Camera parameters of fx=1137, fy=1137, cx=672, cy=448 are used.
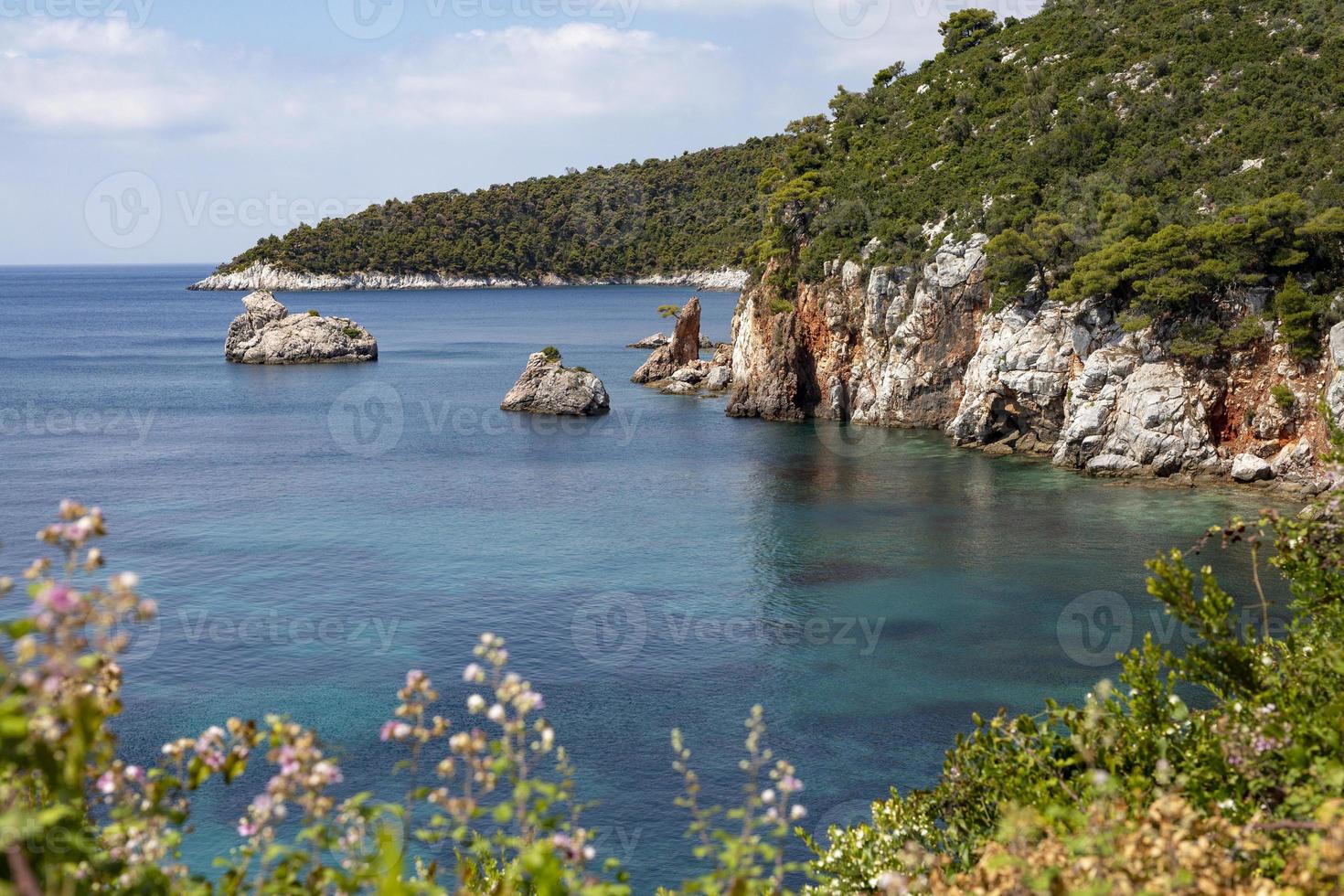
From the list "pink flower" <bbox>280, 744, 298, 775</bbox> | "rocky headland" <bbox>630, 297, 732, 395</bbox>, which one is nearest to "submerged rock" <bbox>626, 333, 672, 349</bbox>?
"rocky headland" <bbox>630, 297, 732, 395</bbox>

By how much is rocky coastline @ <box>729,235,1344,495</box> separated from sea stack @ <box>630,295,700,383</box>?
16455mm

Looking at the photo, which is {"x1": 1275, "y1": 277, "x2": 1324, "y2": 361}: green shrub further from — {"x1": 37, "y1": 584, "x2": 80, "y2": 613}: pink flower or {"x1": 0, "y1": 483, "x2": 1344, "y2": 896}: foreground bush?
{"x1": 37, "y1": 584, "x2": 80, "y2": 613}: pink flower

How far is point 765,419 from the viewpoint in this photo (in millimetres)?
84875

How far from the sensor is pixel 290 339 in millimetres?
127250

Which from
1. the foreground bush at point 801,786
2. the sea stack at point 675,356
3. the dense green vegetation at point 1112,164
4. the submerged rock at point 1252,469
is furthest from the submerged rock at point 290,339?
the foreground bush at point 801,786

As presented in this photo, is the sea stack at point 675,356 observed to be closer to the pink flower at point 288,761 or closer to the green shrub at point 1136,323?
the green shrub at point 1136,323

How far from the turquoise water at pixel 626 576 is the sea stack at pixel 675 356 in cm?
2159

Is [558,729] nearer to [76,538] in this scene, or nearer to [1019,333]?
[76,538]

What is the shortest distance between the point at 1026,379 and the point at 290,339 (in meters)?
88.8

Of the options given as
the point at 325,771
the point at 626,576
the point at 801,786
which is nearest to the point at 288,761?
the point at 325,771

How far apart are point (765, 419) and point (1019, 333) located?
23134 millimetres

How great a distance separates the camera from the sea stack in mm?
109062

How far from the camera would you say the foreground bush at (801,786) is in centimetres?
586

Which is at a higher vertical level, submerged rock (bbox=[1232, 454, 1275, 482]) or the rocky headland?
the rocky headland
